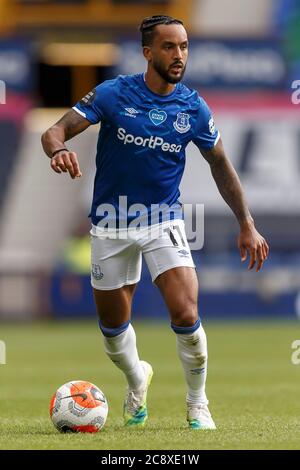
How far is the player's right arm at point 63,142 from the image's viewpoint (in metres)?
7.46

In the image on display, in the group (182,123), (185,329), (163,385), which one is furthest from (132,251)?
(163,385)

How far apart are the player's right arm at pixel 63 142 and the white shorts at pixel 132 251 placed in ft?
2.51

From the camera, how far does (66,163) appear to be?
7.48 meters

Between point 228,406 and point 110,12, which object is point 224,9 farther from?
point 228,406

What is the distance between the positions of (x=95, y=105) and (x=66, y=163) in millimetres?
724

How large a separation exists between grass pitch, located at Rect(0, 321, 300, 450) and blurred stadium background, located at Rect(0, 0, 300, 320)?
1.69m

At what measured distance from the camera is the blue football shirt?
812cm

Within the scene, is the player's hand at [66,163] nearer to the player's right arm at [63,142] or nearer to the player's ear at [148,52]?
the player's right arm at [63,142]

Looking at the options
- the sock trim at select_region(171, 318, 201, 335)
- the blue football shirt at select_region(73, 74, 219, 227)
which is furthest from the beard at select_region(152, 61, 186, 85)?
the sock trim at select_region(171, 318, 201, 335)

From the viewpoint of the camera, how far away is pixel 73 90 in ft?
106

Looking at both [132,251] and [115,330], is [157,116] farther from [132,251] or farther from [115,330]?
[115,330]

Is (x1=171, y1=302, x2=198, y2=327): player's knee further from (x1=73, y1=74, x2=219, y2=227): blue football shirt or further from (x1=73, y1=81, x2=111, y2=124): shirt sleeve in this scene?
(x1=73, y1=81, x2=111, y2=124): shirt sleeve

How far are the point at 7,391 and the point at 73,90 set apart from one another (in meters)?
21.4

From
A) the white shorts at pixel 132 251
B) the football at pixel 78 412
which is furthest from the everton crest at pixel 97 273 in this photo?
the football at pixel 78 412
